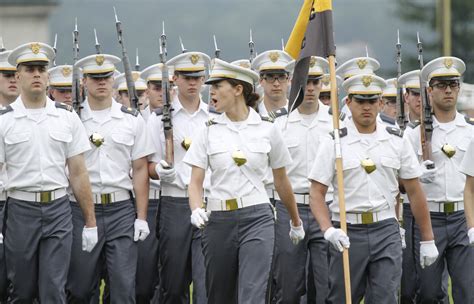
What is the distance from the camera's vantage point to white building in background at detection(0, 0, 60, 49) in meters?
24.1

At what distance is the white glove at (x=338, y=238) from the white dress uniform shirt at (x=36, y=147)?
2202 mm

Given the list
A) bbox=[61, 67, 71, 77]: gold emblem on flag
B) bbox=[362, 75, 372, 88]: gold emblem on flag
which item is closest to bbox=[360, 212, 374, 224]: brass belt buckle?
bbox=[362, 75, 372, 88]: gold emblem on flag

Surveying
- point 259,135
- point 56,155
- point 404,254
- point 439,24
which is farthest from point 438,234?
point 439,24

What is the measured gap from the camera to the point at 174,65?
47.2 ft

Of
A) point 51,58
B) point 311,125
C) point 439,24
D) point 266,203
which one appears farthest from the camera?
point 439,24

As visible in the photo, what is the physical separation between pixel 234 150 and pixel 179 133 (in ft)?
6.92

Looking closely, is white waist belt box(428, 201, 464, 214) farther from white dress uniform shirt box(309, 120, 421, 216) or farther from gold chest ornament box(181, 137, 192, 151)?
gold chest ornament box(181, 137, 192, 151)

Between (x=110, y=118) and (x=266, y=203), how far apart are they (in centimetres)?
221

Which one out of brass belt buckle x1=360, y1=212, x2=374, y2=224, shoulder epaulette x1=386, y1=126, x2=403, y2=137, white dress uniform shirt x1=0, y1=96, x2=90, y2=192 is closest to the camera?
brass belt buckle x1=360, y1=212, x2=374, y2=224

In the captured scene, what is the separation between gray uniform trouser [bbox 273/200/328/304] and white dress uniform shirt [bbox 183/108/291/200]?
5.07ft

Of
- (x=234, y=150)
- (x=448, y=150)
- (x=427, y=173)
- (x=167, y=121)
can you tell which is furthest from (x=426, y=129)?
(x=234, y=150)

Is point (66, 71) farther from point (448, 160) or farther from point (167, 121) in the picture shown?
point (448, 160)

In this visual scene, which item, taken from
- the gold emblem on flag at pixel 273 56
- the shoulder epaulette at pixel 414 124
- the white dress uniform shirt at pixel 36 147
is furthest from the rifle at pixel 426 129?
the white dress uniform shirt at pixel 36 147

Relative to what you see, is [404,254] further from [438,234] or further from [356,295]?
[356,295]
